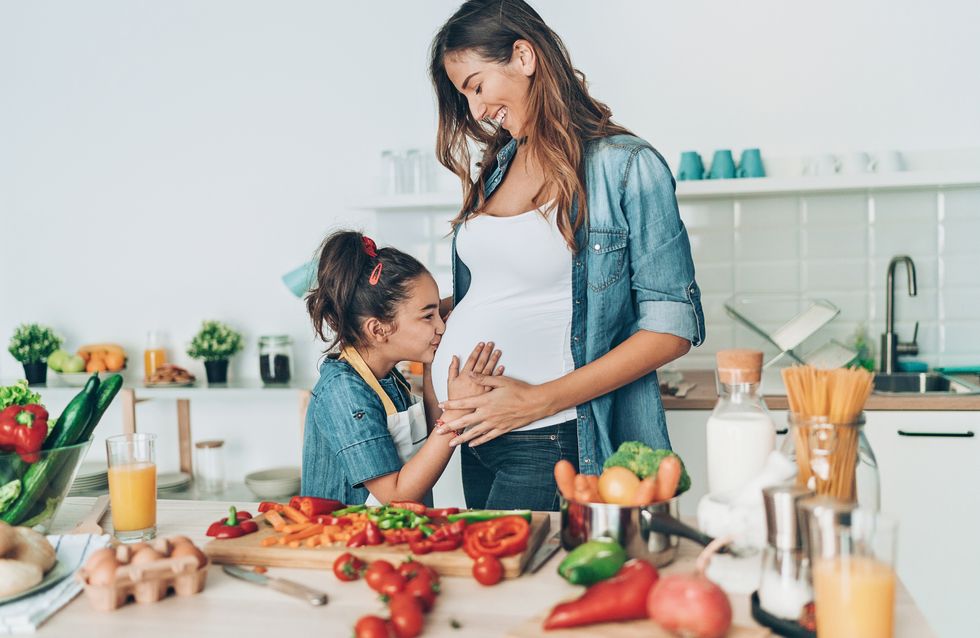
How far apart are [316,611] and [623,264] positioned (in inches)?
37.7

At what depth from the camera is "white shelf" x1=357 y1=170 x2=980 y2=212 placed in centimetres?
288

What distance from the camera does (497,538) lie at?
1220 millimetres

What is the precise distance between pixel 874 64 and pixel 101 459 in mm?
3443

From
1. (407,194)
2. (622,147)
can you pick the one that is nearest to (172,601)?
(622,147)

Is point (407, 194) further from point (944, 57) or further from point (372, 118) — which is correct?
point (944, 57)

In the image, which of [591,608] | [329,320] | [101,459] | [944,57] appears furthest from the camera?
[101,459]

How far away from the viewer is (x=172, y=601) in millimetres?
1146

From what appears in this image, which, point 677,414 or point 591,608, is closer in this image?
point 591,608

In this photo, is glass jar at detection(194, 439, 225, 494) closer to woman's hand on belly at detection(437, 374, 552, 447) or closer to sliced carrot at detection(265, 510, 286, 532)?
woman's hand on belly at detection(437, 374, 552, 447)

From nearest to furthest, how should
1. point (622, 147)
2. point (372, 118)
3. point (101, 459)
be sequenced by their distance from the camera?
point (622, 147) → point (372, 118) → point (101, 459)

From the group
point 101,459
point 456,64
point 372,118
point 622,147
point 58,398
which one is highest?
point 372,118

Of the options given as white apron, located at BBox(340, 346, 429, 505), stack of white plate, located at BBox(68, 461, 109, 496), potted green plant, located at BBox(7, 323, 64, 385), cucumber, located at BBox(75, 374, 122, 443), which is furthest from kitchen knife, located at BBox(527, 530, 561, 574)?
potted green plant, located at BBox(7, 323, 64, 385)

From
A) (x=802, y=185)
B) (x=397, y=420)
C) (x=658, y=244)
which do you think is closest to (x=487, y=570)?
(x=397, y=420)

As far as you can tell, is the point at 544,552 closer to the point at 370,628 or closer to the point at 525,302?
the point at 370,628
